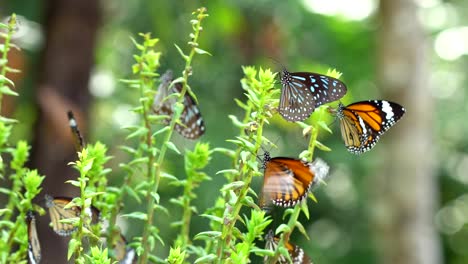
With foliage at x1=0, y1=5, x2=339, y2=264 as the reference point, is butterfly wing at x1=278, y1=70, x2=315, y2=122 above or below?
above

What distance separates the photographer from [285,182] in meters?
0.76

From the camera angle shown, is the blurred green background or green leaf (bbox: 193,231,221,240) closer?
green leaf (bbox: 193,231,221,240)

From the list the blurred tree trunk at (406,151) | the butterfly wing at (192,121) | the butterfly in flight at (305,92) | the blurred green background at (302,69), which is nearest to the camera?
the butterfly in flight at (305,92)

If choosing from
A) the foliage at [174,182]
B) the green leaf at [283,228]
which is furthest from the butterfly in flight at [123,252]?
the green leaf at [283,228]

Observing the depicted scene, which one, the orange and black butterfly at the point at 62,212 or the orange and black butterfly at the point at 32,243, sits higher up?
Result: the orange and black butterfly at the point at 62,212

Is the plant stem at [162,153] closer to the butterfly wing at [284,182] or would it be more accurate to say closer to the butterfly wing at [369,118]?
the butterfly wing at [284,182]

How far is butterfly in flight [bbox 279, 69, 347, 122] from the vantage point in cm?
79

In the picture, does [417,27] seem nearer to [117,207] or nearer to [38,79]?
[38,79]

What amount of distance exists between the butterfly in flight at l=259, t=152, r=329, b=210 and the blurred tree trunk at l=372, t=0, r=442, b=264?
383 cm

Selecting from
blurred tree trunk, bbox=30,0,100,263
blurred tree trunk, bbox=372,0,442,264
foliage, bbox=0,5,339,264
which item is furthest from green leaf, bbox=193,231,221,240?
blurred tree trunk, bbox=372,0,442,264

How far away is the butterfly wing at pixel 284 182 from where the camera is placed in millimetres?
742

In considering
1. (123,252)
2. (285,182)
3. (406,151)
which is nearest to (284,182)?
(285,182)

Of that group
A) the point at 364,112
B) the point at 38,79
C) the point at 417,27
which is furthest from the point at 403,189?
the point at 364,112

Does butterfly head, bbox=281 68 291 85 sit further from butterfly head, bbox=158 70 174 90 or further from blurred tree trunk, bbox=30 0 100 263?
blurred tree trunk, bbox=30 0 100 263
